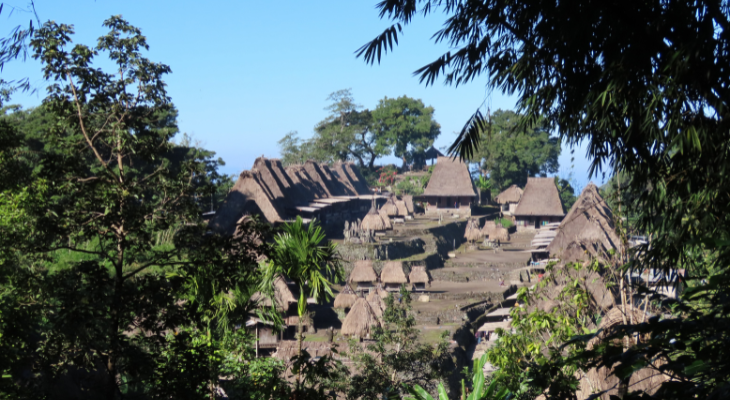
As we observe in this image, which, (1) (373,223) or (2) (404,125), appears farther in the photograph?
(2) (404,125)

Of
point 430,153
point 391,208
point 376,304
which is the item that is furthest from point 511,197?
point 376,304

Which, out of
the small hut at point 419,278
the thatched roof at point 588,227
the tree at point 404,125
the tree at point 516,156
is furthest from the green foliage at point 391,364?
the tree at point 404,125

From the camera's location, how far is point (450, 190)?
137 feet

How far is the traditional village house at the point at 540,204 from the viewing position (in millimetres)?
37406

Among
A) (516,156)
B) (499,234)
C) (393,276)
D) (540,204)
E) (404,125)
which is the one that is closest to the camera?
(393,276)

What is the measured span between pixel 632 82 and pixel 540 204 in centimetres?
3485

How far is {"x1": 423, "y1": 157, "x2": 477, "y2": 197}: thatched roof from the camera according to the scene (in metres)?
41.3

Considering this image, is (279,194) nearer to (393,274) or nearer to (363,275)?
(363,275)

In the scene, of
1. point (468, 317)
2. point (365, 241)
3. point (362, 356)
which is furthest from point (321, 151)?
point (362, 356)

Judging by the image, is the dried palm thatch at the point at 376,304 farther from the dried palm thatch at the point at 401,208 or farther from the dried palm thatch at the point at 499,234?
the dried palm thatch at the point at 401,208

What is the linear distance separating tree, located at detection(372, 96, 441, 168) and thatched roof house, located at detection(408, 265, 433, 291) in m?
33.6

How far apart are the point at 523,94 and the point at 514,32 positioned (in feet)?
1.76

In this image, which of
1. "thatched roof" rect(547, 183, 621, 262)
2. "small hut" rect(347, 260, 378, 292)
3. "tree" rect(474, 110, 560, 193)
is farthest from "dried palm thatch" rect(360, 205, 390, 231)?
"tree" rect(474, 110, 560, 193)

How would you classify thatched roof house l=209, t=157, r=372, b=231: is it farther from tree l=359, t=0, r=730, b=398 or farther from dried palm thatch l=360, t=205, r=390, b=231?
tree l=359, t=0, r=730, b=398
